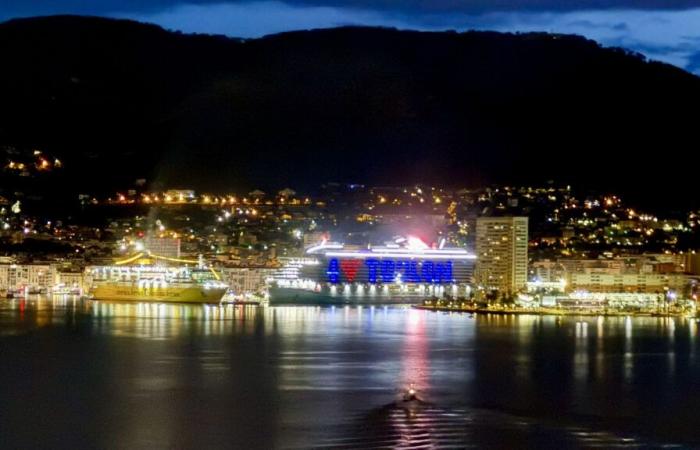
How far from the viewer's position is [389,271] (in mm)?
40469

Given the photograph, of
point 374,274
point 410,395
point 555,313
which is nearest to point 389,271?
point 374,274

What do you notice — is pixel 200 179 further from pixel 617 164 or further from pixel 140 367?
pixel 140 367

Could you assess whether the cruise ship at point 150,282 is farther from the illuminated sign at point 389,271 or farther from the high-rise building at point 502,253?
the high-rise building at point 502,253

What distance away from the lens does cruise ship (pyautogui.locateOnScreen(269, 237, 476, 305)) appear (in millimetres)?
38344

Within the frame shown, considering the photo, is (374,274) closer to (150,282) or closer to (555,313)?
(150,282)

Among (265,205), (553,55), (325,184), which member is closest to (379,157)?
(325,184)

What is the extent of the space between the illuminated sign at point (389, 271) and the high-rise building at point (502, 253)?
115cm

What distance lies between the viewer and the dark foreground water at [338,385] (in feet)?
43.1

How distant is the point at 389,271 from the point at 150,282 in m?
6.95

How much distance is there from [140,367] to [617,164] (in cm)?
3119

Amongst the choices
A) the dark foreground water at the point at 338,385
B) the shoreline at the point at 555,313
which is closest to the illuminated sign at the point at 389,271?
the shoreline at the point at 555,313

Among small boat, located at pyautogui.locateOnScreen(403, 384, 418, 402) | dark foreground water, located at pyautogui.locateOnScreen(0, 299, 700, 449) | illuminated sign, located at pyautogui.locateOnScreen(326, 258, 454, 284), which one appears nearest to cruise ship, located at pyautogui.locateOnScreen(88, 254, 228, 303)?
illuminated sign, located at pyautogui.locateOnScreen(326, 258, 454, 284)

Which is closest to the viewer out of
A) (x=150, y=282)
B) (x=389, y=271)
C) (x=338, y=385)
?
(x=338, y=385)

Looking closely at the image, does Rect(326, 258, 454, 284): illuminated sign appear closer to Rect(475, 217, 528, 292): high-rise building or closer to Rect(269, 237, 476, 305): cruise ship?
Rect(269, 237, 476, 305): cruise ship
